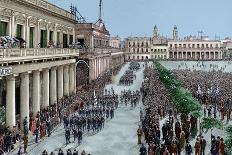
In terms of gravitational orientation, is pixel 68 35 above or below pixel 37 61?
above

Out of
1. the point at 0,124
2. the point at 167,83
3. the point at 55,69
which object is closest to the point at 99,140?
the point at 0,124

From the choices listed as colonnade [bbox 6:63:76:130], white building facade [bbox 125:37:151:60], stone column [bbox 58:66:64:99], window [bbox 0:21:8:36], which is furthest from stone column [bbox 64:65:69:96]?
white building facade [bbox 125:37:151:60]

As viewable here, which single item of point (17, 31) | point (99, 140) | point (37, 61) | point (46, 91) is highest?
point (17, 31)

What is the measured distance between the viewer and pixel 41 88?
4425 cm

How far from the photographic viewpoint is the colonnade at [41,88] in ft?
102

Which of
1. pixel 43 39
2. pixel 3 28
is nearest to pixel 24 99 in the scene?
pixel 3 28

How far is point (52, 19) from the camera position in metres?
48.1

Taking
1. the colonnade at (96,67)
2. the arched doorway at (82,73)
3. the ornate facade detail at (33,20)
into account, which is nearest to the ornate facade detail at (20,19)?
the ornate facade detail at (33,20)

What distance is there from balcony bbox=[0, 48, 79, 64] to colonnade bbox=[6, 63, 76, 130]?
1.53 m

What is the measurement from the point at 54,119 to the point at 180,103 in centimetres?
1205

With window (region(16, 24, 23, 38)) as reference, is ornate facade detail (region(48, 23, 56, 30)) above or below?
above

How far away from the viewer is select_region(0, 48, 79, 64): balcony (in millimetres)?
28484

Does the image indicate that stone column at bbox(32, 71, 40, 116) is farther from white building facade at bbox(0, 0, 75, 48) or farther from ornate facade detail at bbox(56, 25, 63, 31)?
ornate facade detail at bbox(56, 25, 63, 31)

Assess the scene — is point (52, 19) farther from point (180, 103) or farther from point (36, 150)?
point (36, 150)
